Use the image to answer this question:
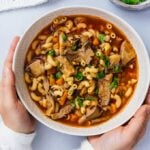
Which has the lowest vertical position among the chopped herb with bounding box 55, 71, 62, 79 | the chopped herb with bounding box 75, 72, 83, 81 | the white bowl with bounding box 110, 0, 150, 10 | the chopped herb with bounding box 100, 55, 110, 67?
the chopped herb with bounding box 75, 72, 83, 81

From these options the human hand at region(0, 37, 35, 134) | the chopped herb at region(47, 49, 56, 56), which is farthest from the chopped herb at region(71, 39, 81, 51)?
the human hand at region(0, 37, 35, 134)

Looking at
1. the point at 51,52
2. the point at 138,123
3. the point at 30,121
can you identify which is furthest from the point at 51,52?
the point at 138,123

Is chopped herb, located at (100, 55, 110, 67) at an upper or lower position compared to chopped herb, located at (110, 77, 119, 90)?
upper

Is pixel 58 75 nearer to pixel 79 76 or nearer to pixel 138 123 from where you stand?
pixel 79 76

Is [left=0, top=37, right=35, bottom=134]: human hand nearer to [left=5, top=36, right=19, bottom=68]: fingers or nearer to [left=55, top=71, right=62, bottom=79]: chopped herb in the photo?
[left=5, top=36, right=19, bottom=68]: fingers

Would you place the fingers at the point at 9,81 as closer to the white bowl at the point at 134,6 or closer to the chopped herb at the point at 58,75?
the chopped herb at the point at 58,75

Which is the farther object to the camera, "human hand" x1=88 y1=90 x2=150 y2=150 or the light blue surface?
the light blue surface

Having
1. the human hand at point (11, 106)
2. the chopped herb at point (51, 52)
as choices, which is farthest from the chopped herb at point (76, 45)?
the human hand at point (11, 106)
